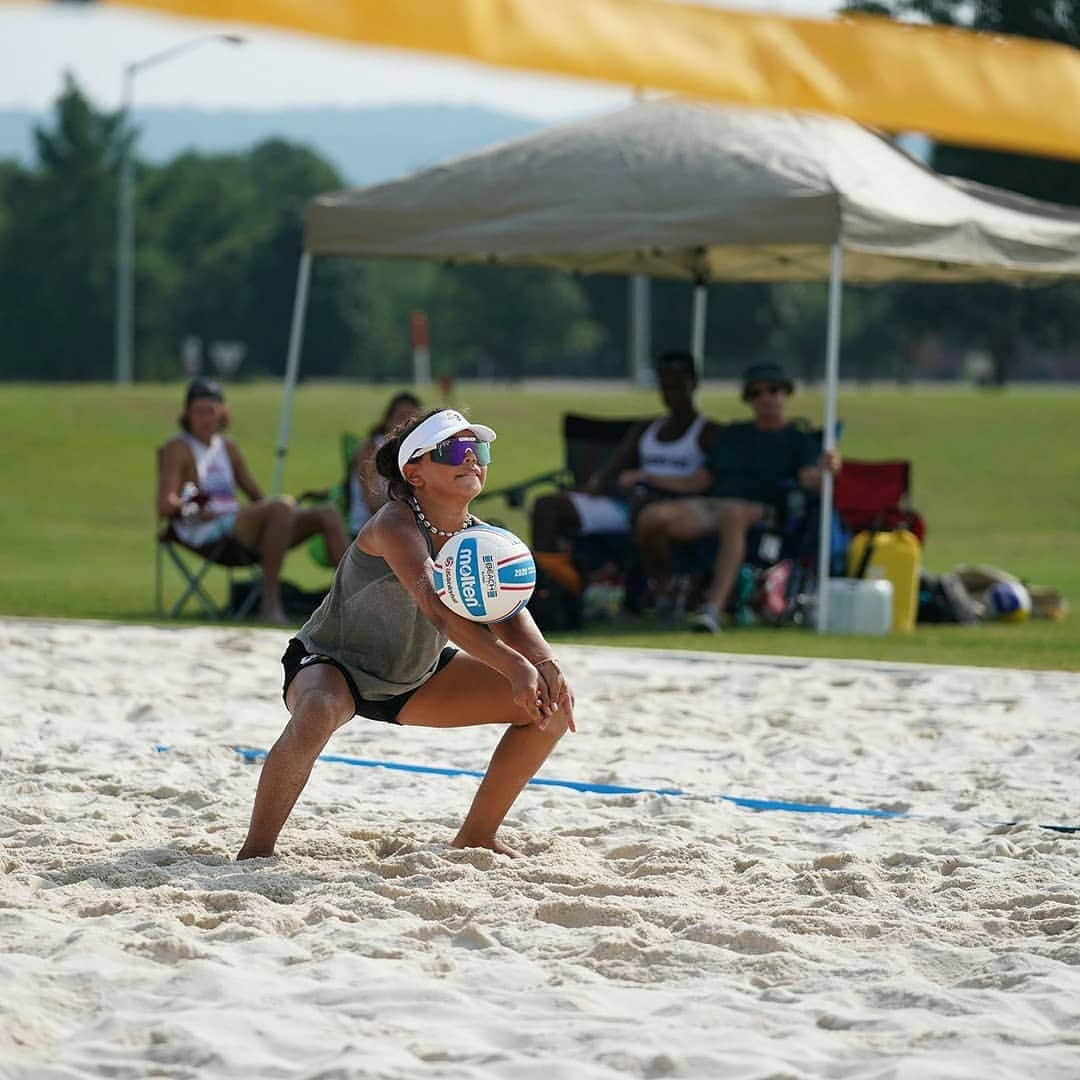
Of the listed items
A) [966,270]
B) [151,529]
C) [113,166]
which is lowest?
[151,529]

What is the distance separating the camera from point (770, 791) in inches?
252

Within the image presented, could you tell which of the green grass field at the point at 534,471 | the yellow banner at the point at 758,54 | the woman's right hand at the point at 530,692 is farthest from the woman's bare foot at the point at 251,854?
the green grass field at the point at 534,471

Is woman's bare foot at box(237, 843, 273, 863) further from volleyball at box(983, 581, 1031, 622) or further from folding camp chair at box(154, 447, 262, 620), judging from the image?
volleyball at box(983, 581, 1031, 622)

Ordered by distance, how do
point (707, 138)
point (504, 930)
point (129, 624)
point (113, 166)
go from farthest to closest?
point (113, 166)
point (707, 138)
point (129, 624)
point (504, 930)

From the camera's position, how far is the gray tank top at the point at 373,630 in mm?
5105

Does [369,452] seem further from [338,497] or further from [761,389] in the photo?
[761,389]

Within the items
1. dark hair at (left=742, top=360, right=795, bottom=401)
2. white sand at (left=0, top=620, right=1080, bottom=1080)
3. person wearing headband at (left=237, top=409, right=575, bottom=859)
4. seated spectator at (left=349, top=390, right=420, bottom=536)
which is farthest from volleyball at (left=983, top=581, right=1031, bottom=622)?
person wearing headband at (left=237, top=409, right=575, bottom=859)

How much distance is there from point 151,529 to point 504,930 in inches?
677

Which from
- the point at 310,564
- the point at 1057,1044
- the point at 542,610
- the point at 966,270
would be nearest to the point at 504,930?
the point at 1057,1044

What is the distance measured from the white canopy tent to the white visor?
6.05m

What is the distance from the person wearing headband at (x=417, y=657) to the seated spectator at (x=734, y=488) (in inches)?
231

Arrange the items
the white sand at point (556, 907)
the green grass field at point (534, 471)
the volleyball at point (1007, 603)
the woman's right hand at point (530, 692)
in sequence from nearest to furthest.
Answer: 1. the white sand at point (556, 907)
2. the woman's right hand at point (530, 692)
3. the green grass field at point (534, 471)
4. the volleyball at point (1007, 603)

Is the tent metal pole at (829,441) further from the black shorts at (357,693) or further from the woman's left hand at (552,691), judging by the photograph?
the woman's left hand at (552,691)

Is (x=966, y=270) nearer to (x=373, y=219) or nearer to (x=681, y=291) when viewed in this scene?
(x=373, y=219)
